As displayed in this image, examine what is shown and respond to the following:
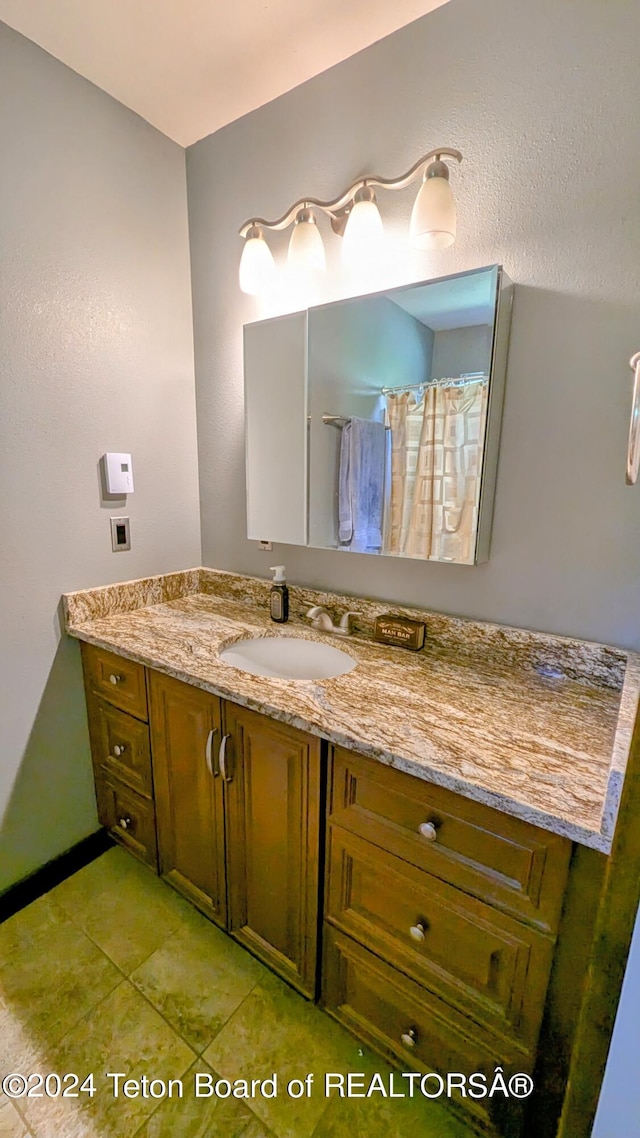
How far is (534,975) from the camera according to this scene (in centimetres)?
71

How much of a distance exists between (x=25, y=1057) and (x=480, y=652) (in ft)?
4.59

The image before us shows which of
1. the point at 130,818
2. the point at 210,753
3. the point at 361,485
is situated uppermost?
the point at 361,485

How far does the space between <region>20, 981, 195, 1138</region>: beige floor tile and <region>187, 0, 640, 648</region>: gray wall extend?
1.22 metres

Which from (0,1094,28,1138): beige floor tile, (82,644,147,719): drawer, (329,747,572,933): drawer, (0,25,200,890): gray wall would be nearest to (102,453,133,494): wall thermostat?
(0,25,200,890): gray wall

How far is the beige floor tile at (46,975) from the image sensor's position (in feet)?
3.42

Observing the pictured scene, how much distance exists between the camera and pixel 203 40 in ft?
3.67

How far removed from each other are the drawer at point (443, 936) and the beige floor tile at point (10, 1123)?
72cm

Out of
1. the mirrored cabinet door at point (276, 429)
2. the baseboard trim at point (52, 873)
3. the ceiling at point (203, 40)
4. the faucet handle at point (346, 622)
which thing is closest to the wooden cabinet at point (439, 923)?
the faucet handle at point (346, 622)

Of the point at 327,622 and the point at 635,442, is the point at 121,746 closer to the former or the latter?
the point at 327,622

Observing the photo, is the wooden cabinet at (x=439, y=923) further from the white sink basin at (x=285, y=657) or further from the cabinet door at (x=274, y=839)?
the white sink basin at (x=285, y=657)

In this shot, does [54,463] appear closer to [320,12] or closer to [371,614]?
[371,614]

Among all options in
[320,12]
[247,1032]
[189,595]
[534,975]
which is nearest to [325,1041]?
[247,1032]

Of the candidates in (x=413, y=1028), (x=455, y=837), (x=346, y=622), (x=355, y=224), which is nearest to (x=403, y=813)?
(x=455, y=837)

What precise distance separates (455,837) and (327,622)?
Answer: 0.73m
